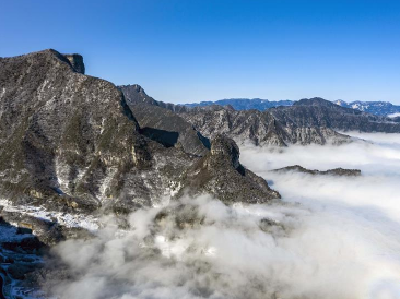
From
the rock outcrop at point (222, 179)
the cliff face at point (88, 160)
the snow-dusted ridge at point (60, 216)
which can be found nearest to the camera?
the snow-dusted ridge at point (60, 216)

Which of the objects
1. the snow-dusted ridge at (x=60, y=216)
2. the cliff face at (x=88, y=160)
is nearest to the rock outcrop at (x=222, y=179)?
the cliff face at (x=88, y=160)

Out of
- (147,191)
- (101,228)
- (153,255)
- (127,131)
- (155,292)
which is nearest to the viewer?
(155,292)

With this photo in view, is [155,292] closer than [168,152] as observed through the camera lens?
Yes

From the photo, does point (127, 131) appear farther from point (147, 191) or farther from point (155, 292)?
point (155, 292)

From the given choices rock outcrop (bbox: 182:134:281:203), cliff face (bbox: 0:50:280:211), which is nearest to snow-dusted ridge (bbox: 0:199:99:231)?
cliff face (bbox: 0:50:280:211)

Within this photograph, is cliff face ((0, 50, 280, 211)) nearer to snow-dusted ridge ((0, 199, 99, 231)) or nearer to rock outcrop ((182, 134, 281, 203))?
rock outcrop ((182, 134, 281, 203))

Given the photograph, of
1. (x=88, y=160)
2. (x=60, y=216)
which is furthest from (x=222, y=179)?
(x=60, y=216)

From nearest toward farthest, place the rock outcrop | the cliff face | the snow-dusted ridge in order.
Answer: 1. the snow-dusted ridge
2. the rock outcrop
3. the cliff face

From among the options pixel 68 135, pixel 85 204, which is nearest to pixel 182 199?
pixel 85 204

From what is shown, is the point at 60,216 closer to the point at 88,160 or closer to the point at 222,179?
the point at 88,160

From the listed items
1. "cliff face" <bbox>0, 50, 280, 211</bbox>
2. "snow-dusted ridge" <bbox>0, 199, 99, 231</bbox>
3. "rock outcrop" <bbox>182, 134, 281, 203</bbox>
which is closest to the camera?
"snow-dusted ridge" <bbox>0, 199, 99, 231</bbox>

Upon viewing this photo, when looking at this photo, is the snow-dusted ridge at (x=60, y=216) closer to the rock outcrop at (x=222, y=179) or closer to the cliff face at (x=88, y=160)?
the cliff face at (x=88, y=160)
